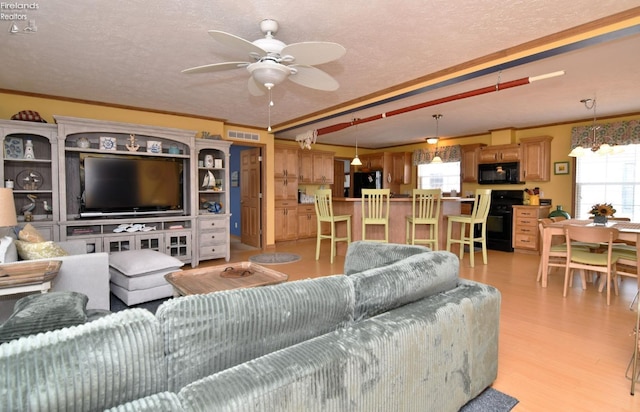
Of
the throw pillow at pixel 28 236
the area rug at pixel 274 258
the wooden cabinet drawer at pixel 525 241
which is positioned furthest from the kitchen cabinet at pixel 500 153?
the throw pillow at pixel 28 236

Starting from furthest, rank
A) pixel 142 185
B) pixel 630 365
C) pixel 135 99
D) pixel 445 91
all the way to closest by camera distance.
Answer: pixel 142 185 < pixel 135 99 < pixel 445 91 < pixel 630 365

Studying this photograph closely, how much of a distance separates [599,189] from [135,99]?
765 centimetres

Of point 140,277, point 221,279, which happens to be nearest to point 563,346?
point 221,279

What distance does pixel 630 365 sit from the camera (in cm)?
206

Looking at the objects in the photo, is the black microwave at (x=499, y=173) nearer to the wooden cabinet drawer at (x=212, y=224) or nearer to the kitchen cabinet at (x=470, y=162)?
the kitchen cabinet at (x=470, y=162)

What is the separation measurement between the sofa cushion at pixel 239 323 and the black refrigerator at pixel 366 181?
7.54 metres

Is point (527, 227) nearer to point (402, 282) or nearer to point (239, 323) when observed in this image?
point (402, 282)

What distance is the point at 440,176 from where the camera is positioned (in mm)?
7957

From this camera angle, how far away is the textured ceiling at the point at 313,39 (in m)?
2.27

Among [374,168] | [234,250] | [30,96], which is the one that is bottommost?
[234,250]

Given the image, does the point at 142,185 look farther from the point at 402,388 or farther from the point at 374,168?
the point at 374,168

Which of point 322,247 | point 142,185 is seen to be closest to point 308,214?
point 322,247

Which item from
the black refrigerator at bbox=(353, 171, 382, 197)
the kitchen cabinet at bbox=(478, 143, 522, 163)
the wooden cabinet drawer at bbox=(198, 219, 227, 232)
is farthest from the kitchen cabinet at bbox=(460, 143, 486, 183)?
the wooden cabinet drawer at bbox=(198, 219, 227, 232)

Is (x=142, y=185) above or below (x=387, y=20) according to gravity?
below
